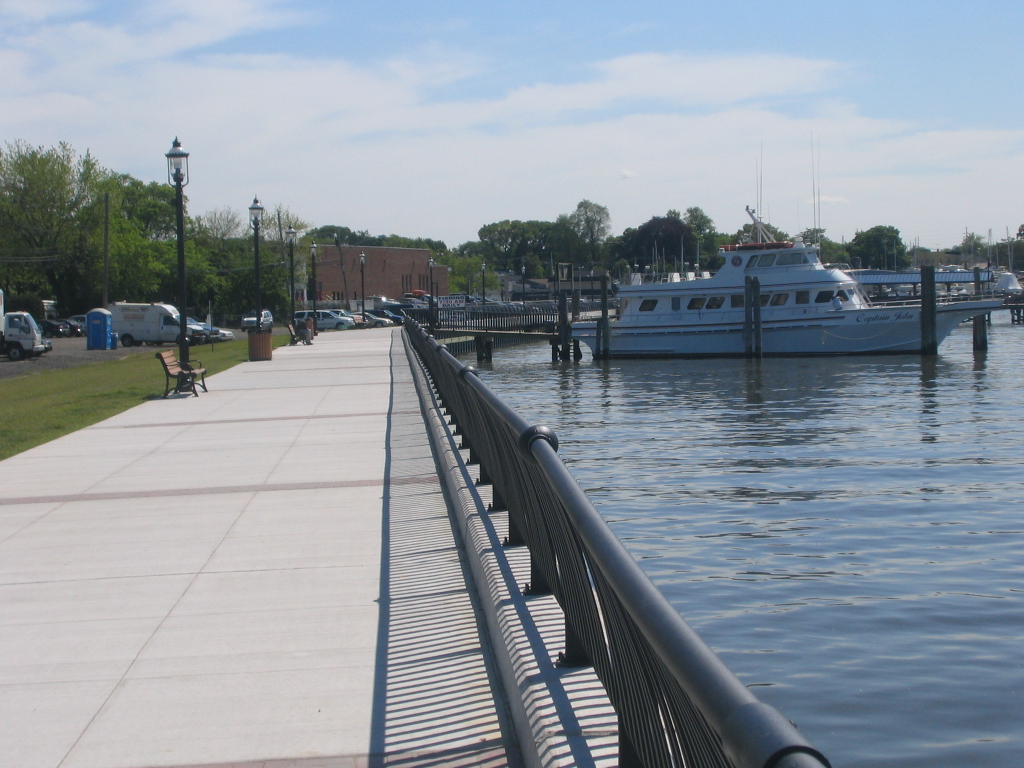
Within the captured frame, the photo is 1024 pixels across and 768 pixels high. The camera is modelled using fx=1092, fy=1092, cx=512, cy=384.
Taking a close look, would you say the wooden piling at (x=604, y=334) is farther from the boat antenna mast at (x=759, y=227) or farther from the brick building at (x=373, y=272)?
the brick building at (x=373, y=272)

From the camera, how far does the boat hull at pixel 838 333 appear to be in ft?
148

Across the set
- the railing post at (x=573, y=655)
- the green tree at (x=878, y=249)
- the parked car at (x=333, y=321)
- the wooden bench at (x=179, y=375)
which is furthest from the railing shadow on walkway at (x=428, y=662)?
the green tree at (x=878, y=249)

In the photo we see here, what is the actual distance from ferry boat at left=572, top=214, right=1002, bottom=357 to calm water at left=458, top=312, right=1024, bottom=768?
19485mm

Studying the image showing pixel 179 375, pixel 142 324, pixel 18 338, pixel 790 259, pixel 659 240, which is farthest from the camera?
pixel 659 240

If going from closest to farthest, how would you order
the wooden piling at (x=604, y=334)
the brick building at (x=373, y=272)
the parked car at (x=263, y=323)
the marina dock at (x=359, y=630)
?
1. the marina dock at (x=359, y=630)
2. the parked car at (x=263, y=323)
3. the wooden piling at (x=604, y=334)
4. the brick building at (x=373, y=272)

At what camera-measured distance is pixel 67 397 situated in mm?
22812

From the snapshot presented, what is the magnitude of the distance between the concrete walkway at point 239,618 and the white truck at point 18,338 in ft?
127

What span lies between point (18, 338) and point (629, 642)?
162 feet

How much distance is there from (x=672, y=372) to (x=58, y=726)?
37453 millimetres

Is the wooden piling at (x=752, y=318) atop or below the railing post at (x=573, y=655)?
atop

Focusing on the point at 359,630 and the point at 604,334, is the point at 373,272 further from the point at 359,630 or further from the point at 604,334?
the point at 359,630

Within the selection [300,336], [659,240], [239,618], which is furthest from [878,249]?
[239,618]

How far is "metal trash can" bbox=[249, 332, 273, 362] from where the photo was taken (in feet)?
110

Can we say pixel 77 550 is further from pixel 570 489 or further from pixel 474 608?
pixel 570 489
